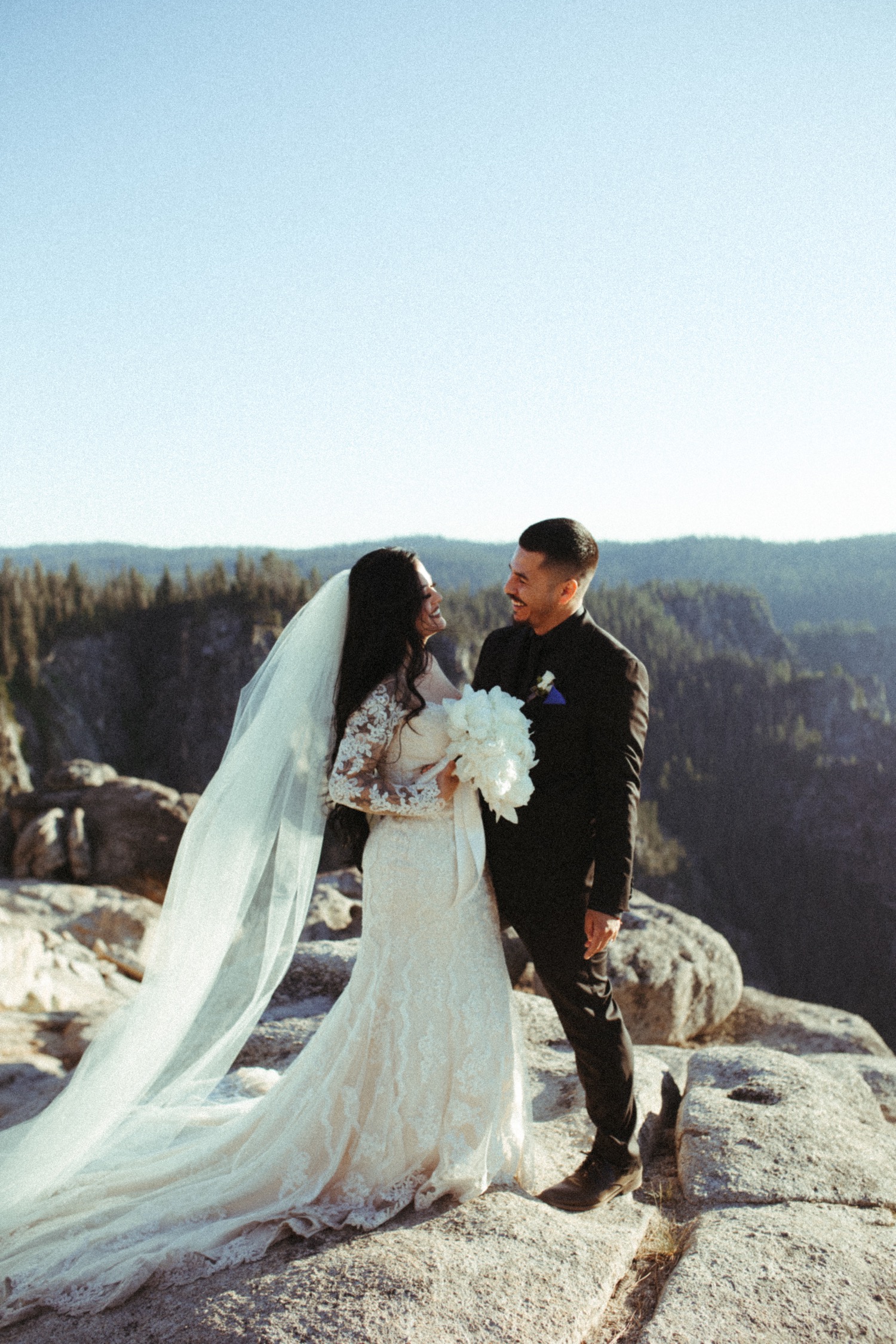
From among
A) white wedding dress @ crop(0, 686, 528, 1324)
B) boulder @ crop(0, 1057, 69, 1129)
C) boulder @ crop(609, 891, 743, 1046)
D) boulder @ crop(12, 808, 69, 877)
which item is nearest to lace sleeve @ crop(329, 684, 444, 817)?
white wedding dress @ crop(0, 686, 528, 1324)

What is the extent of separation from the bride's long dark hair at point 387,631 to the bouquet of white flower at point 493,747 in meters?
0.23

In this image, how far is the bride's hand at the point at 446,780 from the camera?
10.7 ft

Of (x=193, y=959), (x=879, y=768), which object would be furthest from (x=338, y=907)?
(x=879, y=768)

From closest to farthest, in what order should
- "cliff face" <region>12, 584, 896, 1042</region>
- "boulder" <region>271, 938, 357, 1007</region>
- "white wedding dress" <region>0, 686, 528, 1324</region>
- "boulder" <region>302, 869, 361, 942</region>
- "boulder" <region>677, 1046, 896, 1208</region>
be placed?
"white wedding dress" <region>0, 686, 528, 1324</region>, "boulder" <region>677, 1046, 896, 1208</region>, "boulder" <region>271, 938, 357, 1007</region>, "boulder" <region>302, 869, 361, 942</region>, "cliff face" <region>12, 584, 896, 1042</region>

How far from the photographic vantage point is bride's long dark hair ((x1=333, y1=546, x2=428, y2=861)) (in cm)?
332

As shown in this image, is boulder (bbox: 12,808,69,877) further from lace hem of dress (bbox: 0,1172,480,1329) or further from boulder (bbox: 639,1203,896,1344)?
boulder (bbox: 639,1203,896,1344)

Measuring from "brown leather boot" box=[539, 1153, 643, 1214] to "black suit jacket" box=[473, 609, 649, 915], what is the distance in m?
1.11

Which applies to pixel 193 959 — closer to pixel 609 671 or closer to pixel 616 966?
pixel 609 671

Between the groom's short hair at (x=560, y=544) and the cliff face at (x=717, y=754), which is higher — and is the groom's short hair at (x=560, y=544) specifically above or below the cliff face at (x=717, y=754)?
above

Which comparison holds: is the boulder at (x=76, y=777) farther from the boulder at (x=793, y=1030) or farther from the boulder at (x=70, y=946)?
the boulder at (x=793, y=1030)

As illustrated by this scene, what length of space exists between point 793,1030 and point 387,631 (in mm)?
6539

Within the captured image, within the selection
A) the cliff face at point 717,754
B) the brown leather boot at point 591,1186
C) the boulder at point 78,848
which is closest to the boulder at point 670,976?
the brown leather boot at point 591,1186

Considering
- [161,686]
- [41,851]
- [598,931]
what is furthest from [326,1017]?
[161,686]

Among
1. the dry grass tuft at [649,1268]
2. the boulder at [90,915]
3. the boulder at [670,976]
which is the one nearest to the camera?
the dry grass tuft at [649,1268]
